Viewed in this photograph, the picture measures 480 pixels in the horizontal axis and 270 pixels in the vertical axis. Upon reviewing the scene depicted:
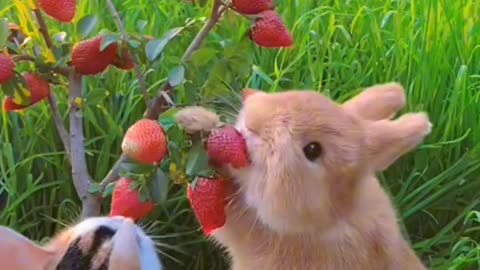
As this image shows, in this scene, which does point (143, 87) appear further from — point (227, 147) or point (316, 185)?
point (316, 185)

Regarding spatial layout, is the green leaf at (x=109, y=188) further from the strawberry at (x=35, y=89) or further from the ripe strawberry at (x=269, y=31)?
the ripe strawberry at (x=269, y=31)

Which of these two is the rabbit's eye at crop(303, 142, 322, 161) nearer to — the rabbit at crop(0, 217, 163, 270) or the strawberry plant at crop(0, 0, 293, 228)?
the strawberry plant at crop(0, 0, 293, 228)

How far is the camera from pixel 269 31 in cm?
182

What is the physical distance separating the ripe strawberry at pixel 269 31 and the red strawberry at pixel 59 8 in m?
0.29

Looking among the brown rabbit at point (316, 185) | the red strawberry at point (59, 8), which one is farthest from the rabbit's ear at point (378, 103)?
the red strawberry at point (59, 8)

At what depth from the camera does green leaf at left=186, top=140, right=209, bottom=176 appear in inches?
66.9

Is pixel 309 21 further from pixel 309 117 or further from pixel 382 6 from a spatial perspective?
pixel 309 117

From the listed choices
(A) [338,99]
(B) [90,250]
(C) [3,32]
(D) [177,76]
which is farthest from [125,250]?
(A) [338,99]

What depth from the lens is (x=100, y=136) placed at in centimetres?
248

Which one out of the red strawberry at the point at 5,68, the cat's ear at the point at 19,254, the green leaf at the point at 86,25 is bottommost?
the cat's ear at the point at 19,254

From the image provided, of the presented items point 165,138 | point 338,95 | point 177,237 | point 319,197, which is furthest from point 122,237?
point 338,95

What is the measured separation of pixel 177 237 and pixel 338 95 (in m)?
0.50

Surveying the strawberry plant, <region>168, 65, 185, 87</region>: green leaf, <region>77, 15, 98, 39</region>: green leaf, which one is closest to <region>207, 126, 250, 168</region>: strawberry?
the strawberry plant

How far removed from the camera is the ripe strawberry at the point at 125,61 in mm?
1871
